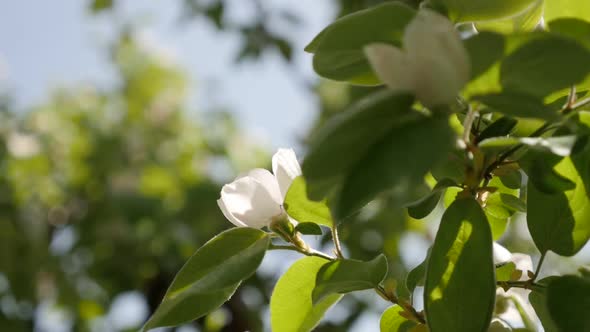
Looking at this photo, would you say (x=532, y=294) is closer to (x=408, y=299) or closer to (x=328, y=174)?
(x=408, y=299)

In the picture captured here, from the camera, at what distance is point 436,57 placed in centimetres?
35

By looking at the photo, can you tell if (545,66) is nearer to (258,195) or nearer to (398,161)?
(398,161)

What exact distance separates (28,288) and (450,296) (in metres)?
2.88

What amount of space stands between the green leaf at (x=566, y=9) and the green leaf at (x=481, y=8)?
0.01 metres

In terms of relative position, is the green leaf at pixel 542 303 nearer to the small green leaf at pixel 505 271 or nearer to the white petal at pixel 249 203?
the small green leaf at pixel 505 271

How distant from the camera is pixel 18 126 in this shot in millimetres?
3863

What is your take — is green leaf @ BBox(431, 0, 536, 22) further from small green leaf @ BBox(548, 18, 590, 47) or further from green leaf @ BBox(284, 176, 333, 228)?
green leaf @ BBox(284, 176, 333, 228)

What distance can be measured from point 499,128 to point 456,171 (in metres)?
0.04

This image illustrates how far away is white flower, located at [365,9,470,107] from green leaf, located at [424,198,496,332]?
114 mm

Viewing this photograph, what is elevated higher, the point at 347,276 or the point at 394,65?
the point at 394,65

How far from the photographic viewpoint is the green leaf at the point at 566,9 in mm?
409

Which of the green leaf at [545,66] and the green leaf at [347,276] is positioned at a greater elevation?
the green leaf at [545,66]

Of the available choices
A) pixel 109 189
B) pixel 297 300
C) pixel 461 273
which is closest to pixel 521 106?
pixel 461 273

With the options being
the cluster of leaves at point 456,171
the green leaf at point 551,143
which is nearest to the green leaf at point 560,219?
the cluster of leaves at point 456,171
